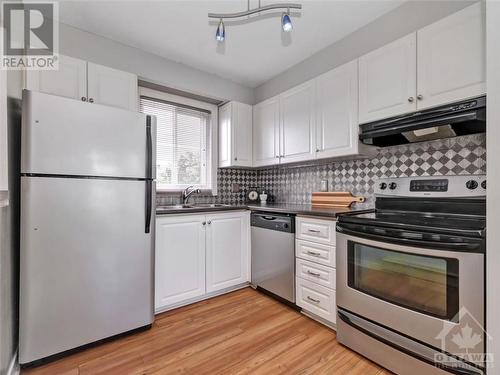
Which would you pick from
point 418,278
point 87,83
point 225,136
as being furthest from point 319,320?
point 87,83

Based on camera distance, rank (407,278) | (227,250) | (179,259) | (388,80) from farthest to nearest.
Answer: (227,250), (179,259), (388,80), (407,278)

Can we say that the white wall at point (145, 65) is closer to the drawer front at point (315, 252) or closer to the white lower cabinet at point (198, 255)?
the white lower cabinet at point (198, 255)

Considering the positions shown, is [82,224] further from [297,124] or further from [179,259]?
[297,124]

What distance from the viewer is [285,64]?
106 inches

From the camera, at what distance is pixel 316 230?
1.99m

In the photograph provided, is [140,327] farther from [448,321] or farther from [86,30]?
[86,30]

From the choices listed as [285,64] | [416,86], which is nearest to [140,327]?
[416,86]

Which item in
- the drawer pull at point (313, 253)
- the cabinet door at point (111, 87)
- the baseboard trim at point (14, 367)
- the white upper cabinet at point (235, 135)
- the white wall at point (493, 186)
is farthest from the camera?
the white upper cabinet at point (235, 135)

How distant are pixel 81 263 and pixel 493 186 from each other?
2410mm

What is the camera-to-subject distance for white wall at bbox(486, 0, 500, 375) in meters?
1.12

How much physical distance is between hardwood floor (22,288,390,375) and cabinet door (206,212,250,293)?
1.23 ft

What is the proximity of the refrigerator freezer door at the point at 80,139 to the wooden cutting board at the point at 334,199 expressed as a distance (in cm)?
167

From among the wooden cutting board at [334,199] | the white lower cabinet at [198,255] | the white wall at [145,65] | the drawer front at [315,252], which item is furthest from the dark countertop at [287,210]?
the white wall at [145,65]

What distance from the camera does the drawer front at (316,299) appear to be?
1.88 meters
